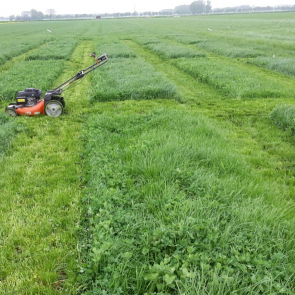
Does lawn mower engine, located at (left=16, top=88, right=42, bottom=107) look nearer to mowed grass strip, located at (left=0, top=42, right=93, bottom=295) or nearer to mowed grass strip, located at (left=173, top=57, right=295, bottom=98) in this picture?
mowed grass strip, located at (left=0, top=42, right=93, bottom=295)

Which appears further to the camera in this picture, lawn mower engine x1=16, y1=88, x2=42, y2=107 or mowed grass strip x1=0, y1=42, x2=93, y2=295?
lawn mower engine x1=16, y1=88, x2=42, y2=107

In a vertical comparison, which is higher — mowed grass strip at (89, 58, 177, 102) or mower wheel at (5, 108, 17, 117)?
mowed grass strip at (89, 58, 177, 102)

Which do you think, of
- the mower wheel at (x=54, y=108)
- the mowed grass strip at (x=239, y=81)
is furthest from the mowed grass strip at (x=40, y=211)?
the mowed grass strip at (x=239, y=81)

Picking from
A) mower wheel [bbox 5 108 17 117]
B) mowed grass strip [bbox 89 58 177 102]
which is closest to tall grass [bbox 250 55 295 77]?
mowed grass strip [bbox 89 58 177 102]

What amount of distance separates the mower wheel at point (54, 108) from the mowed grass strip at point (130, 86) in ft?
5.18

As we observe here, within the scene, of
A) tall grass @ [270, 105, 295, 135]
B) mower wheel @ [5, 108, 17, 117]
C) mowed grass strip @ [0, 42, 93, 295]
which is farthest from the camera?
→ mower wheel @ [5, 108, 17, 117]

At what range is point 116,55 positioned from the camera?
51.4 feet

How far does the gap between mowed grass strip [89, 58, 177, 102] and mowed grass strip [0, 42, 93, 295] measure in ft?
9.21

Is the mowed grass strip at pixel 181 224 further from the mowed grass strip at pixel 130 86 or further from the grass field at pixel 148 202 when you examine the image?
the mowed grass strip at pixel 130 86

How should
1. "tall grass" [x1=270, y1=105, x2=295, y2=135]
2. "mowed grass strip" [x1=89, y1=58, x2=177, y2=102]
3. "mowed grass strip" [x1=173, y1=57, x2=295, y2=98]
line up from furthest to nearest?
1. "mowed grass strip" [x1=173, y1=57, x2=295, y2=98]
2. "mowed grass strip" [x1=89, y1=58, x2=177, y2=102]
3. "tall grass" [x1=270, y1=105, x2=295, y2=135]

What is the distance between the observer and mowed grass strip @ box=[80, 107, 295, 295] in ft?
7.59

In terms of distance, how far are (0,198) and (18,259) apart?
132 centimetres

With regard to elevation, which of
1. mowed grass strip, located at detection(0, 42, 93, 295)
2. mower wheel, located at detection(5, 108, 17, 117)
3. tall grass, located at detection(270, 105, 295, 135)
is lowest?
mowed grass strip, located at detection(0, 42, 93, 295)

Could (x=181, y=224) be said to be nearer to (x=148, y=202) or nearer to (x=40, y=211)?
(x=148, y=202)
